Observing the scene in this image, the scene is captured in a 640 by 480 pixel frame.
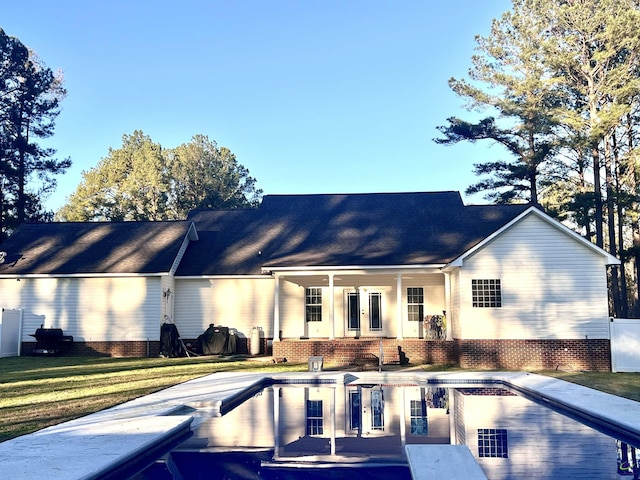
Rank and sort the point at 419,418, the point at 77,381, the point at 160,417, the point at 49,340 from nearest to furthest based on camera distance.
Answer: the point at 160,417 → the point at 419,418 → the point at 77,381 → the point at 49,340

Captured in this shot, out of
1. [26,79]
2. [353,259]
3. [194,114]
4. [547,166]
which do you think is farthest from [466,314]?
[194,114]

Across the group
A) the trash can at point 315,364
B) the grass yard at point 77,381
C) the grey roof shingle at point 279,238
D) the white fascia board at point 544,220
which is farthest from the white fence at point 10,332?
the white fascia board at point 544,220

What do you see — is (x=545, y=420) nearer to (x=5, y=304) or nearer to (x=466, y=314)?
(x=466, y=314)

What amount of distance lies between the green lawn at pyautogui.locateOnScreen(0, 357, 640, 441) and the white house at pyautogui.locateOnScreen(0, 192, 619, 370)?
1.47 metres

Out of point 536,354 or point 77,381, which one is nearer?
point 77,381

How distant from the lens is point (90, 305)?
2116 centimetres

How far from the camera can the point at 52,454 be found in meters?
6.03

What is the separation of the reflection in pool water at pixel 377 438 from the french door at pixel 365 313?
9700 mm

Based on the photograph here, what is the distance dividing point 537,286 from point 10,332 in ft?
58.9

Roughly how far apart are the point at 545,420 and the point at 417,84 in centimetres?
1930

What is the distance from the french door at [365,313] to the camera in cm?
2147

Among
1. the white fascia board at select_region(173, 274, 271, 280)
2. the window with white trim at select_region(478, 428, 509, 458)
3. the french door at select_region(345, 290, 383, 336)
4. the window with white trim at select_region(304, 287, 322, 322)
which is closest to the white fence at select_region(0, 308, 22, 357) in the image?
the white fascia board at select_region(173, 274, 271, 280)

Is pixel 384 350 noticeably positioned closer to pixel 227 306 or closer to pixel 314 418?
pixel 227 306

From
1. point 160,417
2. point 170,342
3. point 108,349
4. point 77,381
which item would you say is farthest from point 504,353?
point 108,349
